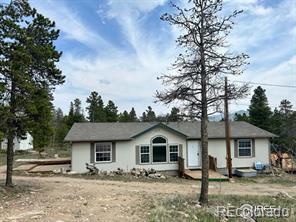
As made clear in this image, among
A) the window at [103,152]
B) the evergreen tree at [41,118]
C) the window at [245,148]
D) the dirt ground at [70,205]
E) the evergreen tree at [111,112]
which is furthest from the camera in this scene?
the evergreen tree at [111,112]

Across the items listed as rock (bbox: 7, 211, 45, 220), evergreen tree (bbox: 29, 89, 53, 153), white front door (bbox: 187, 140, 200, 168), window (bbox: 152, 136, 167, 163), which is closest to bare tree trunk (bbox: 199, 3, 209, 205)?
rock (bbox: 7, 211, 45, 220)

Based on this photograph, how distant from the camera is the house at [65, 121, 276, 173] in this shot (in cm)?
2034

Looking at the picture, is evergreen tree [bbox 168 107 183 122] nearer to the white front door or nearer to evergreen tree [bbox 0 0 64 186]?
evergreen tree [bbox 0 0 64 186]

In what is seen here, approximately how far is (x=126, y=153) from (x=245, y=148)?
358 inches

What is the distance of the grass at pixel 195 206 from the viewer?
880 cm

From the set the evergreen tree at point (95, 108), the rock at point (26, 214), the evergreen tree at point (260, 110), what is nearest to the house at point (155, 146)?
the evergreen tree at point (260, 110)

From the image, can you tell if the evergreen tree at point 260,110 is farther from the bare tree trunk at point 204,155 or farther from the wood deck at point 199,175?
the bare tree trunk at point 204,155

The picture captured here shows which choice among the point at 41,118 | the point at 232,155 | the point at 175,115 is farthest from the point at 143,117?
the point at 175,115

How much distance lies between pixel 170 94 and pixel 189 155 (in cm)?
1155

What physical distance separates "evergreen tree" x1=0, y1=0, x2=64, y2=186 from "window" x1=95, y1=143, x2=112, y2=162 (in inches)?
306

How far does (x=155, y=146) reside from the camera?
21.4m

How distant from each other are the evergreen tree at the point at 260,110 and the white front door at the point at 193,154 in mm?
14464

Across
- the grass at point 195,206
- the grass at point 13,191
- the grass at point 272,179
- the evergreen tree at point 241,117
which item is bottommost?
the grass at point 272,179

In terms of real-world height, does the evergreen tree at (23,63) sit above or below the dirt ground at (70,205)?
above
